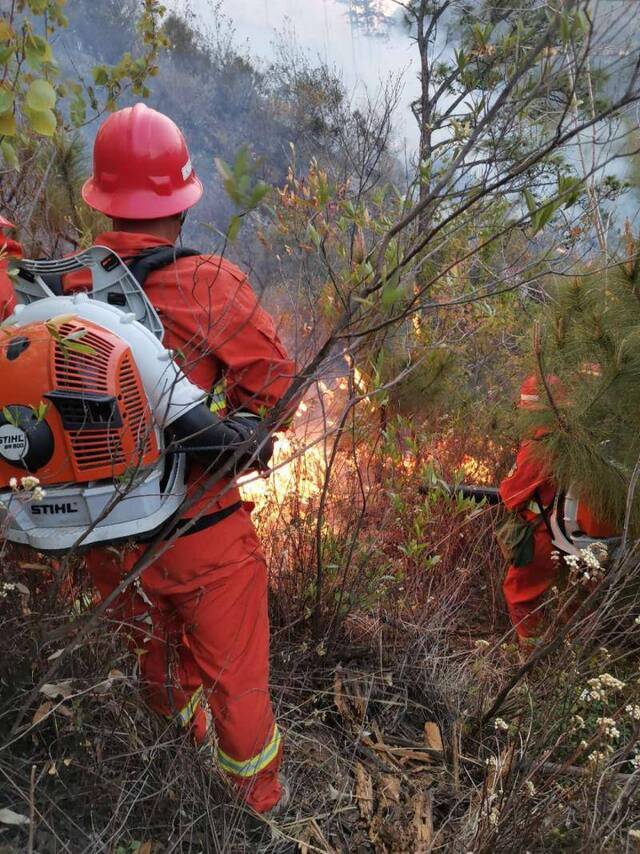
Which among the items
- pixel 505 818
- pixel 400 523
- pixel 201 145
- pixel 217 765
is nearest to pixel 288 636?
pixel 217 765

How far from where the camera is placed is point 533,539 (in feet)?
9.57

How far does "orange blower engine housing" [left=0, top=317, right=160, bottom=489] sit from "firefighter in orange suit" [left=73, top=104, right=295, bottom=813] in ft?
1.11

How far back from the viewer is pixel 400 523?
3189mm

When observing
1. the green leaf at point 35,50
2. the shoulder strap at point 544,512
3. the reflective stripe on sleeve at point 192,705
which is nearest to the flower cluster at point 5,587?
the reflective stripe on sleeve at point 192,705

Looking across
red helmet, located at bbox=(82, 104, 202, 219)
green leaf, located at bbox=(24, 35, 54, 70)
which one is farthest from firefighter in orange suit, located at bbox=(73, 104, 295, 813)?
green leaf, located at bbox=(24, 35, 54, 70)

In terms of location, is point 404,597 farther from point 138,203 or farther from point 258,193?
point 258,193

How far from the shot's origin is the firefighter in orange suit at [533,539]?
284 cm

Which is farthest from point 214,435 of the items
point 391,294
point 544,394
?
point 544,394

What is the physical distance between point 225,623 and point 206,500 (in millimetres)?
359

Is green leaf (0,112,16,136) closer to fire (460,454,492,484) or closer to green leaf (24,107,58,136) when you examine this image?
green leaf (24,107,58,136)

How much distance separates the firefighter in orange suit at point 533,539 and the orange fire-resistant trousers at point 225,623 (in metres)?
1.41

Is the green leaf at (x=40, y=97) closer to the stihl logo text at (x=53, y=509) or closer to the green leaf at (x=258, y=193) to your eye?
the green leaf at (x=258, y=193)

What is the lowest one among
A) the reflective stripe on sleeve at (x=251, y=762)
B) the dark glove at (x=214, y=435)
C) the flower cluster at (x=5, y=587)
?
the reflective stripe on sleeve at (x=251, y=762)

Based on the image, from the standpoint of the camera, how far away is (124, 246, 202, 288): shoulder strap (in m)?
1.72
